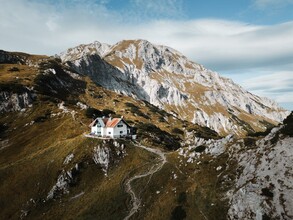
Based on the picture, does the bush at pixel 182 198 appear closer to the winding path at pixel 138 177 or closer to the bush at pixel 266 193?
the winding path at pixel 138 177

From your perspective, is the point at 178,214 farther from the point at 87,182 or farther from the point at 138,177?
the point at 87,182

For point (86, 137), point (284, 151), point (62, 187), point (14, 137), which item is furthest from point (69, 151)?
point (284, 151)

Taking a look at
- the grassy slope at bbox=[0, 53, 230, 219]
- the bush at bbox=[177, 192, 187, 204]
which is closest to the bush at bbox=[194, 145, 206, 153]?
the grassy slope at bbox=[0, 53, 230, 219]

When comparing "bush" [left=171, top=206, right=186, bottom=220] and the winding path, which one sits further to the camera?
the winding path

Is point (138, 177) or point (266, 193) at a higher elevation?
point (266, 193)

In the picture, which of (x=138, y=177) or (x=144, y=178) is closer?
(x=144, y=178)

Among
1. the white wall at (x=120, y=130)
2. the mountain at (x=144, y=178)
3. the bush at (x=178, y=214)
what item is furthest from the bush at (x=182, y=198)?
the white wall at (x=120, y=130)

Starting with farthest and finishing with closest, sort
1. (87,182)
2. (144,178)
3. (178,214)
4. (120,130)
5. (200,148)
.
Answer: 1. (120,130)
2. (87,182)
3. (200,148)
4. (144,178)
5. (178,214)

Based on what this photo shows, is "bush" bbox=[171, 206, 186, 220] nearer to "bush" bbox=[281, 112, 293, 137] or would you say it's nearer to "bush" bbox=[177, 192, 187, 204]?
"bush" bbox=[177, 192, 187, 204]

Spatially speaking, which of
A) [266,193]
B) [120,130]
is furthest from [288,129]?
[120,130]

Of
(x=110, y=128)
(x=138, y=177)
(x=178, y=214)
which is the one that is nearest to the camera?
(x=178, y=214)
